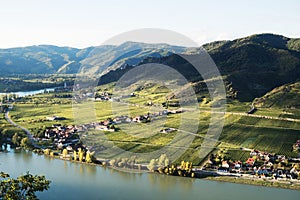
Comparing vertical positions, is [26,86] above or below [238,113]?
above

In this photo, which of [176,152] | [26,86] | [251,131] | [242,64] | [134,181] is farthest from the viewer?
[26,86]

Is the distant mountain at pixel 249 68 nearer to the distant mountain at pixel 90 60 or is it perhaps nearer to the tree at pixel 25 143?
the tree at pixel 25 143

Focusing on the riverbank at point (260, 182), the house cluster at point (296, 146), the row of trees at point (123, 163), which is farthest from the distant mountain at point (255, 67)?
the row of trees at point (123, 163)

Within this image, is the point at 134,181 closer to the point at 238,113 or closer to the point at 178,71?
the point at 238,113

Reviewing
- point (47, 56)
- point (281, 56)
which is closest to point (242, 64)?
point (281, 56)

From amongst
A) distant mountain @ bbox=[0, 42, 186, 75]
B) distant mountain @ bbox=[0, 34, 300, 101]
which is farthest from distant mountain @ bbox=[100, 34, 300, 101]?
distant mountain @ bbox=[0, 42, 186, 75]

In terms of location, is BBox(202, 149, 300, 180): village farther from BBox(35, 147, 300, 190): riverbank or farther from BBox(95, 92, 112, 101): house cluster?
BBox(95, 92, 112, 101): house cluster

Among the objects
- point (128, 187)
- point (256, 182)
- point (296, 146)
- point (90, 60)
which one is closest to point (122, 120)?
point (128, 187)
